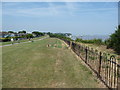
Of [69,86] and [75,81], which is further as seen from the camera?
[75,81]

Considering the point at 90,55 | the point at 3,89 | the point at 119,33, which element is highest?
the point at 119,33

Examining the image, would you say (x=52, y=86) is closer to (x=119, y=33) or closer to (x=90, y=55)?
(x=90, y=55)

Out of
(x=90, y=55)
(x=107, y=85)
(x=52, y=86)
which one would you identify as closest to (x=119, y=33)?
(x=90, y=55)

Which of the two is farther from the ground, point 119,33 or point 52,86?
point 119,33

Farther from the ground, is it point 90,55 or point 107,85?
point 90,55

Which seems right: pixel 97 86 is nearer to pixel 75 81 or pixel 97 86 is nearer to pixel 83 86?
pixel 83 86

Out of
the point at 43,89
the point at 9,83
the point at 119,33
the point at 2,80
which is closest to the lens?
the point at 43,89

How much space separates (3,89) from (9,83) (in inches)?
19.4

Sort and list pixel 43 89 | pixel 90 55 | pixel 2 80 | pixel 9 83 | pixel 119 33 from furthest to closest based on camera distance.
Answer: pixel 119 33, pixel 90 55, pixel 2 80, pixel 9 83, pixel 43 89

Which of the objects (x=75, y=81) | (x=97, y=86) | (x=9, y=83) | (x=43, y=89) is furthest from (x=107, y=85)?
(x=9, y=83)

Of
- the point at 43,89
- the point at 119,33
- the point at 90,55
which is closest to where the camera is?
the point at 43,89

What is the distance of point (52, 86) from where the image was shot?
462cm

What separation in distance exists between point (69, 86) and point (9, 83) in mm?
2089

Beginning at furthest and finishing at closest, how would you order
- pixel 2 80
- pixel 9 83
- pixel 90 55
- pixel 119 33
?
pixel 119 33, pixel 90 55, pixel 2 80, pixel 9 83
